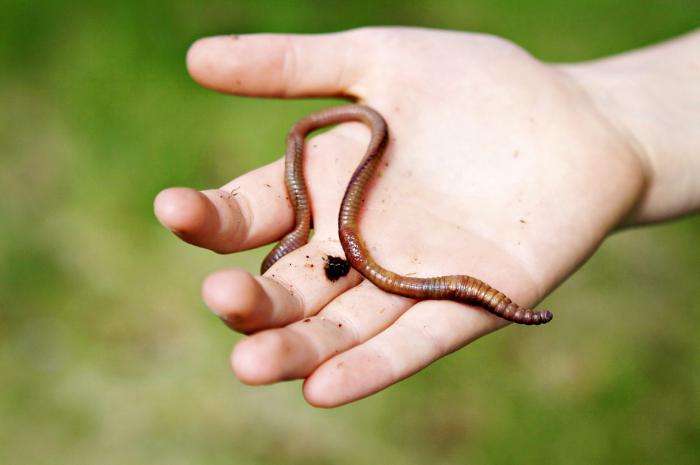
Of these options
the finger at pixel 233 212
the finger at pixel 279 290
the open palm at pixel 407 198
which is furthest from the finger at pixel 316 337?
the finger at pixel 233 212

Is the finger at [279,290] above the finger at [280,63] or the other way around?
the other way around

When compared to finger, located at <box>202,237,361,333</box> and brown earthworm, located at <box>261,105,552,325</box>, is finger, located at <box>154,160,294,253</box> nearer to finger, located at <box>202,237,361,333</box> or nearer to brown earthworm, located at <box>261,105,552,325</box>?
brown earthworm, located at <box>261,105,552,325</box>

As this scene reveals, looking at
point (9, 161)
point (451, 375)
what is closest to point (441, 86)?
point (451, 375)

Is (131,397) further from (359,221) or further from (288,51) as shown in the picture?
(288,51)

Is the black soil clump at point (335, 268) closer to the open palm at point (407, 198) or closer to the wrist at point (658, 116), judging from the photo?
the open palm at point (407, 198)

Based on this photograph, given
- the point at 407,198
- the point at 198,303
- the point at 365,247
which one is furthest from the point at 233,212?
the point at 198,303

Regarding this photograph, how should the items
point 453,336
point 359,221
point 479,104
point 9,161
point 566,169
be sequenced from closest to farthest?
1. point 453,336
2. point 359,221
3. point 566,169
4. point 479,104
5. point 9,161

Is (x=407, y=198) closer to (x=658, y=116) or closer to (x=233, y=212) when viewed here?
(x=233, y=212)
